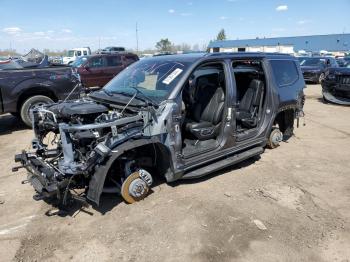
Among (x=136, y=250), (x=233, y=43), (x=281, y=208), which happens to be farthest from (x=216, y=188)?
(x=233, y=43)

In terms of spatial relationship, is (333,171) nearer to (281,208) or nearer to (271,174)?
(271,174)

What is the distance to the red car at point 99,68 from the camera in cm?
1452

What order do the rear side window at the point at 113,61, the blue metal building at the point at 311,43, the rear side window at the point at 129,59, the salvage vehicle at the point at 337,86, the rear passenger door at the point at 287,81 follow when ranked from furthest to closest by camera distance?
the blue metal building at the point at 311,43, the rear side window at the point at 129,59, the rear side window at the point at 113,61, the salvage vehicle at the point at 337,86, the rear passenger door at the point at 287,81

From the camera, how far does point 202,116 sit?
17.0 ft

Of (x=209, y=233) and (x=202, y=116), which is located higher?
(x=202, y=116)

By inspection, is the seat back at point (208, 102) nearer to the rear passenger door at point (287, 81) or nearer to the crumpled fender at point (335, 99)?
the rear passenger door at point (287, 81)

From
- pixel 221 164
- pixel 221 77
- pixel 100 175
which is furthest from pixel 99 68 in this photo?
pixel 100 175

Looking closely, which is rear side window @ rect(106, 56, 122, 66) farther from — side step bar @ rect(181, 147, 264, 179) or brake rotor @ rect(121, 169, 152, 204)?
brake rotor @ rect(121, 169, 152, 204)

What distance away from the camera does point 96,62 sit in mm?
14852

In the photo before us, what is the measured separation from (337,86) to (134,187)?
9.71 meters

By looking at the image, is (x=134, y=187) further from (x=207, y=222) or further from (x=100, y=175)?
(x=207, y=222)

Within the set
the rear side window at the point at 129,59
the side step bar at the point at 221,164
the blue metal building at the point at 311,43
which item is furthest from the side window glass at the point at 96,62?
the blue metal building at the point at 311,43

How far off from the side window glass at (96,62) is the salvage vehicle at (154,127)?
10.1 metres

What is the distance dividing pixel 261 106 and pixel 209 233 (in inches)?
115
